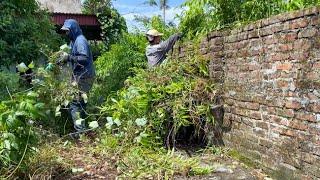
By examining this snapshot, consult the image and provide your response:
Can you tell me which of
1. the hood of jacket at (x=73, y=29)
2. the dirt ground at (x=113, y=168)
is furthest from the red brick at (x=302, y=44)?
the hood of jacket at (x=73, y=29)

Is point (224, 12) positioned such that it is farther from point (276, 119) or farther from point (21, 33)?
point (21, 33)

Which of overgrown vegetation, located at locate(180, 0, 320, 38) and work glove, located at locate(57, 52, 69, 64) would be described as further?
work glove, located at locate(57, 52, 69, 64)

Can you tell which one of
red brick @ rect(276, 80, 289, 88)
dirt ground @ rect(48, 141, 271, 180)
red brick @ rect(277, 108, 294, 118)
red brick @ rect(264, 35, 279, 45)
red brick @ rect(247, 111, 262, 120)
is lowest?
dirt ground @ rect(48, 141, 271, 180)

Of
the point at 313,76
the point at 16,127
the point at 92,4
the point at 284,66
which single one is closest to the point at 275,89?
the point at 284,66

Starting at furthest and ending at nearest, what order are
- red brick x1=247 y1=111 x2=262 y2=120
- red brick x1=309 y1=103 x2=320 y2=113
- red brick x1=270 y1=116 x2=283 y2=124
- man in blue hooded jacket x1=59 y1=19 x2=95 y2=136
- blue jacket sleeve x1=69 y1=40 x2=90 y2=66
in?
blue jacket sleeve x1=69 y1=40 x2=90 y2=66 → man in blue hooded jacket x1=59 y1=19 x2=95 y2=136 → red brick x1=247 y1=111 x2=262 y2=120 → red brick x1=270 y1=116 x2=283 y2=124 → red brick x1=309 y1=103 x2=320 y2=113

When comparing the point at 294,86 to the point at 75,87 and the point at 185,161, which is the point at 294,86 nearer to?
the point at 185,161

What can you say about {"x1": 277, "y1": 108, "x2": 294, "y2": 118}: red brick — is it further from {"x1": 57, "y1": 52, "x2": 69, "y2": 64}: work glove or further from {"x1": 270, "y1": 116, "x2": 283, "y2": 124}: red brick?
{"x1": 57, "y1": 52, "x2": 69, "y2": 64}: work glove

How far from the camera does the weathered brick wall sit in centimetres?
391

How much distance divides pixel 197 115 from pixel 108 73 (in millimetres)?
3953

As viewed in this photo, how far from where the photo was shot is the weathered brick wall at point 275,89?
3.91 m

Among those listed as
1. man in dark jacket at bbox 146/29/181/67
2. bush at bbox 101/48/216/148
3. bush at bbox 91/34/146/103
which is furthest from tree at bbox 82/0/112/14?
bush at bbox 101/48/216/148

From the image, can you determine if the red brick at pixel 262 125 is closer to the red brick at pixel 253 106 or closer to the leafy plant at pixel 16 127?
the red brick at pixel 253 106

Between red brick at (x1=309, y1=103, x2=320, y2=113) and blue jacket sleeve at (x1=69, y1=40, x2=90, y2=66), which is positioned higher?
blue jacket sleeve at (x1=69, y1=40, x2=90, y2=66)

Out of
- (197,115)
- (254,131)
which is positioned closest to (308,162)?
(254,131)
